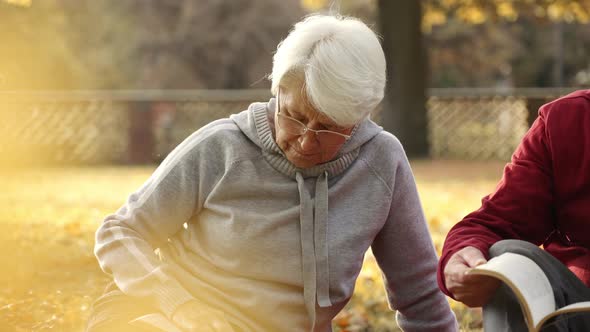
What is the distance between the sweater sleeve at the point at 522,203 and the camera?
2.73 meters

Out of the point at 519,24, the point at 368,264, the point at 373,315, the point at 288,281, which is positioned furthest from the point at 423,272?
the point at 519,24

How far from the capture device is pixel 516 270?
7.49 feet

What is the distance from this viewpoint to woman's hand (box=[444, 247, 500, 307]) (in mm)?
2455

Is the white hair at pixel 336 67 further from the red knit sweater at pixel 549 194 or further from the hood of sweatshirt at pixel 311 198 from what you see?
the red knit sweater at pixel 549 194

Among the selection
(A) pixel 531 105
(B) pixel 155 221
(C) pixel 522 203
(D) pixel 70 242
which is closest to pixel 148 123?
(A) pixel 531 105

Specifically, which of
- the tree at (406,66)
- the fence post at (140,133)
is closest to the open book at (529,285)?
the tree at (406,66)

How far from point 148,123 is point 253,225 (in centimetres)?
1512

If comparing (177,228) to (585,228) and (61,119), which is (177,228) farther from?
(61,119)

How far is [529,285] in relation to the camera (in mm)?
2258

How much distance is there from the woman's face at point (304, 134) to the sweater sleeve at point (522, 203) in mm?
461

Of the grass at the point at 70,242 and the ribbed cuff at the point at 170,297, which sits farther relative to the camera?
the grass at the point at 70,242

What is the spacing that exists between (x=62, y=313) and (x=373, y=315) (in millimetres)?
1551

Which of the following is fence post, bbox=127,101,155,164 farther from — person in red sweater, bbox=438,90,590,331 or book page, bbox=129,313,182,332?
person in red sweater, bbox=438,90,590,331

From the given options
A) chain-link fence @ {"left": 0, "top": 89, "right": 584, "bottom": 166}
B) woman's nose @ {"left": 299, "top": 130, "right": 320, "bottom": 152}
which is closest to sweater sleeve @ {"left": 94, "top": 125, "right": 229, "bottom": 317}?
woman's nose @ {"left": 299, "top": 130, "right": 320, "bottom": 152}
